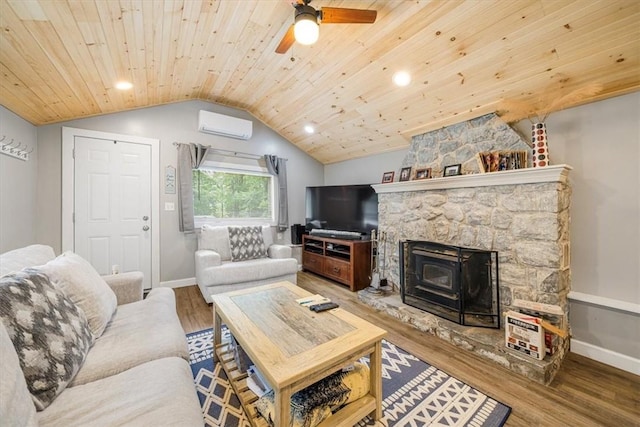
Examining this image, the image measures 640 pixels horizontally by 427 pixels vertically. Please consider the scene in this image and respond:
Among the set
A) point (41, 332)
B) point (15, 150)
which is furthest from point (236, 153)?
point (41, 332)

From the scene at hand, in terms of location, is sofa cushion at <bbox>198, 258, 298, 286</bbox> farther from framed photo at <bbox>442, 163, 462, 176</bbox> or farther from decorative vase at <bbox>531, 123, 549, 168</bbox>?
decorative vase at <bbox>531, 123, 549, 168</bbox>

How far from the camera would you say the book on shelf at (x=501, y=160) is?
224 centimetres

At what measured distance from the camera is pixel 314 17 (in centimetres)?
146

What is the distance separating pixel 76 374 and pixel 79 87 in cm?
253

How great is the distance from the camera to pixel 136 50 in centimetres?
204

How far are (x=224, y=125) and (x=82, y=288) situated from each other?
9.77ft

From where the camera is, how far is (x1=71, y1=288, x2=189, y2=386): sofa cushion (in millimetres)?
1162

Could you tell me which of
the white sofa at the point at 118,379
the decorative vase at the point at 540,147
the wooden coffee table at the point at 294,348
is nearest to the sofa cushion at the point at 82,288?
the white sofa at the point at 118,379

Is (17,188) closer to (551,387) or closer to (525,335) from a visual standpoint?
Result: (525,335)

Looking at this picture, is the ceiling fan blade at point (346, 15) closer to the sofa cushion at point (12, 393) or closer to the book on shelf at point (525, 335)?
the sofa cushion at point (12, 393)

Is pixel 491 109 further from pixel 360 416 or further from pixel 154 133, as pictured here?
pixel 154 133

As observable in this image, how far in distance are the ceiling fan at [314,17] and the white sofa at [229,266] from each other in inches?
96.0

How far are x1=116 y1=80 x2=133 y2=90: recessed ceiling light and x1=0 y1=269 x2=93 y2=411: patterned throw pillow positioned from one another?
214 centimetres

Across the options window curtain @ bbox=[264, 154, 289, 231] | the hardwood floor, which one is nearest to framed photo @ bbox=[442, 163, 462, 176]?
the hardwood floor
